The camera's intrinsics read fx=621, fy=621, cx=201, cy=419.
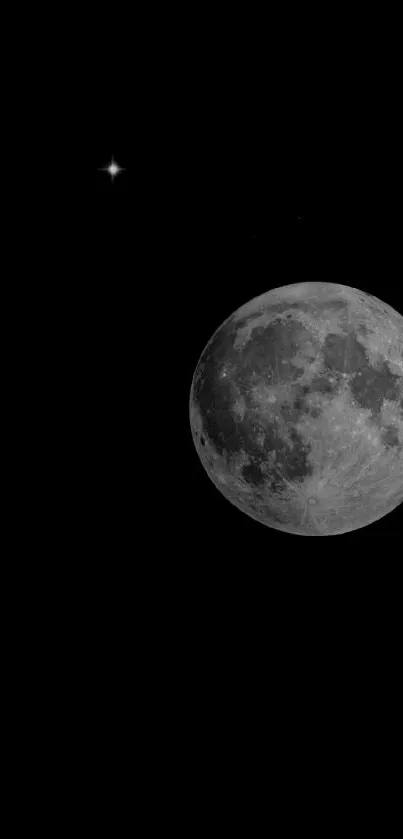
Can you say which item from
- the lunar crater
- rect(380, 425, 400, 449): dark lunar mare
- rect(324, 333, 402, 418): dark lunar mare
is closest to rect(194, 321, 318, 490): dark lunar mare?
the lunar crater

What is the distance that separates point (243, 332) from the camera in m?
5.25

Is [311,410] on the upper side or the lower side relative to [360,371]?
lower

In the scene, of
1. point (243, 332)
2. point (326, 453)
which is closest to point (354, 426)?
point (326, 453)

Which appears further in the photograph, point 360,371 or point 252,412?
point 252,412

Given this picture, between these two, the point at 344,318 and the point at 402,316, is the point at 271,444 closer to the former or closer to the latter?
the point at 344,318

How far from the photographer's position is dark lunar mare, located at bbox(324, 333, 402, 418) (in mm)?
4785

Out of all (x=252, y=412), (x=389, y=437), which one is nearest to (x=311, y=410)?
(x=252, y=412)

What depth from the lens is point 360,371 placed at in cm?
483

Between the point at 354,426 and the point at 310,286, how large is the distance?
56.0 inches

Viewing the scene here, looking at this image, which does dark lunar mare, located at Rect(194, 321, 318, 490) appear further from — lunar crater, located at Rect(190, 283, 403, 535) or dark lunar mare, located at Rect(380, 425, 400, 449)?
dark lunar mare, located at Rect(380, 425, 400, 449)

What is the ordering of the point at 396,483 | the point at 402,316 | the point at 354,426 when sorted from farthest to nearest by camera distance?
the point at 402,316 < the point at 396,483 < the point at 354,426

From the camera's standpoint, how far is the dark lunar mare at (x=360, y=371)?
4.79 meters

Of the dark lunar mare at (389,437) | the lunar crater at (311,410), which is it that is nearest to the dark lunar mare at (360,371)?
the lunar crater at (311,410)

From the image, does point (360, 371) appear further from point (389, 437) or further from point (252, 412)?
point (252, 412)
